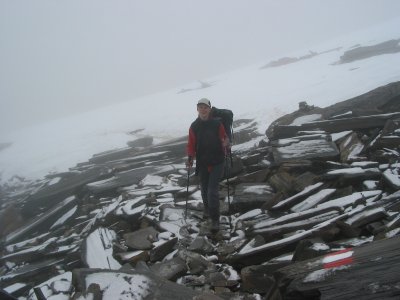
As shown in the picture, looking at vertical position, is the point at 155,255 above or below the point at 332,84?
below

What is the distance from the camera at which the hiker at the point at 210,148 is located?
6.23m

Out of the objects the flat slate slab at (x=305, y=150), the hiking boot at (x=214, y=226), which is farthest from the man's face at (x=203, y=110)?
the flat slate slab at (x=305, y=150)

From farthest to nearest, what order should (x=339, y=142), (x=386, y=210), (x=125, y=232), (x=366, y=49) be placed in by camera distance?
(x=366, y=49) < (x=339, y=142) < (x=125, y=232) < (x=386, y=210)

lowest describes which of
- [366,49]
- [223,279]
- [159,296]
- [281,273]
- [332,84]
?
[223,279]

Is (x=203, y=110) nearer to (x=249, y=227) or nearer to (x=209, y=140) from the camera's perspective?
(x=209, y=140)

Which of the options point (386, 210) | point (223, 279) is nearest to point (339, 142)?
point (386, 210)

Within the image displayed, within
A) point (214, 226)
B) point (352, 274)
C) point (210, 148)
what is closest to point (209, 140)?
point (210, 148)

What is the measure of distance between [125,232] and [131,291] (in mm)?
3437

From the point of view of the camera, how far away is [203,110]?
6078 millimetres

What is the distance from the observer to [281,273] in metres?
3.13

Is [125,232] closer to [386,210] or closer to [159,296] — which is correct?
[159,296]

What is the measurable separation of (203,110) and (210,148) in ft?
2.37

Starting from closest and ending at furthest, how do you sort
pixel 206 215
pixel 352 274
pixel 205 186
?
pixel 352 274 < pixel 205 186 < pixel 206 215

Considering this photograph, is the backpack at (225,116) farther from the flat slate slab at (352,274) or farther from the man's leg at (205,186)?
the flat slate slab at (352,274)
